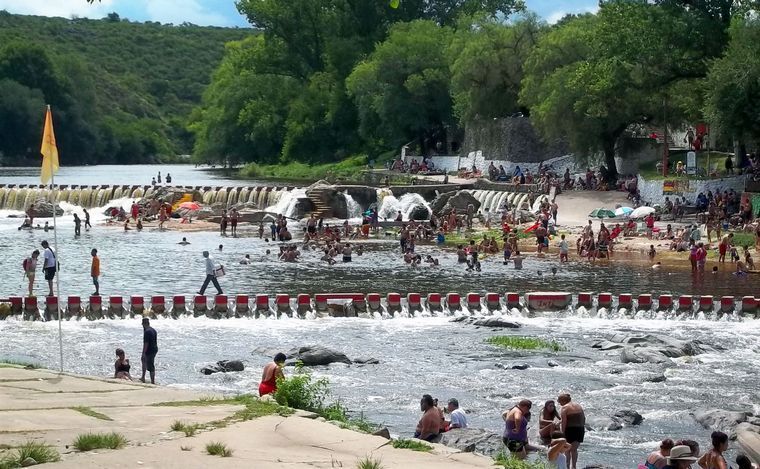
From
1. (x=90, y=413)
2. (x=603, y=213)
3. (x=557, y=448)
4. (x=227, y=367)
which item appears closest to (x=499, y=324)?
(x=227, y=367)

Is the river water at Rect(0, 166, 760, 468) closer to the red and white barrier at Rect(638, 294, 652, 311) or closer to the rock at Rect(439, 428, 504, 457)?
the red and white barrier at Rect(638, 294, 652, 311)

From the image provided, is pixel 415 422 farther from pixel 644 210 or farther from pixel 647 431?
pixel 644 210

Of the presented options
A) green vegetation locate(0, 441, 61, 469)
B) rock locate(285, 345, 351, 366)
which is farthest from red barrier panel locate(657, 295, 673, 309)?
green vegetation locate(0, 441, 61, 469)

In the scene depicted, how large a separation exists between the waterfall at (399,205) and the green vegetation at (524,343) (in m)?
33.8

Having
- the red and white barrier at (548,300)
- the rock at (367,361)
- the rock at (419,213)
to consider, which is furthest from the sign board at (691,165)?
the rock at (367,361)

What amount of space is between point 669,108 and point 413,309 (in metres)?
30.7

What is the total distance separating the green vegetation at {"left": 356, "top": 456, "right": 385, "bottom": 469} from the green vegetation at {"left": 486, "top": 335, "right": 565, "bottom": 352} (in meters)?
15.9

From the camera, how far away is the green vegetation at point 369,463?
12.1 meters

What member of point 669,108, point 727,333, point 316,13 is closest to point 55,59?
point 316,13

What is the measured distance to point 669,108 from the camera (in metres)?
59.7

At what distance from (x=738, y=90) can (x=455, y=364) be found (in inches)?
1124

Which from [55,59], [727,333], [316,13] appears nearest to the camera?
[727,333]

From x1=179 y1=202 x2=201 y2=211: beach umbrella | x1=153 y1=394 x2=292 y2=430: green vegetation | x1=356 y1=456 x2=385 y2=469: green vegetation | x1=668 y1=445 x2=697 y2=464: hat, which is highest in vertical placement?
x1=179 y1=202 x2=201 y2=211: beach umbrella

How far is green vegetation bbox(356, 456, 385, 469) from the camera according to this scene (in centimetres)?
1206
